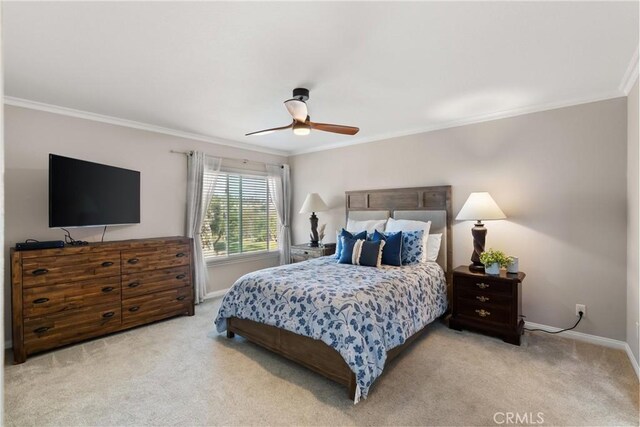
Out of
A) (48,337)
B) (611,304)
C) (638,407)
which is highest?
(611,304)

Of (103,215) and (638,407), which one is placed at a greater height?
(103,215)

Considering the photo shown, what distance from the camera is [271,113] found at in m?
3.66

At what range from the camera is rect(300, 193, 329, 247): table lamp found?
5.02 metres

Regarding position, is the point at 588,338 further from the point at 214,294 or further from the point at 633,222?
the point at 214,294

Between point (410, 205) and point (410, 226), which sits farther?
point (410, 205)

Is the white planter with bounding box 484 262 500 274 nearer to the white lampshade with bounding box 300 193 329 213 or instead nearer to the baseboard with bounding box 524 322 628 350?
the baseboard with bounding box 524 322 628 350

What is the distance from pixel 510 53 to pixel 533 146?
153cm

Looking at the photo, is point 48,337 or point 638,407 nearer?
point 638,407

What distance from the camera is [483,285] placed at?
3.35 m

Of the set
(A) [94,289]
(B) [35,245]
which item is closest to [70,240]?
(B) [35,245]

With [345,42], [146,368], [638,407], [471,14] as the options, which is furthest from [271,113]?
[638,407]

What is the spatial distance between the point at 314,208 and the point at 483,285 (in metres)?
2.57

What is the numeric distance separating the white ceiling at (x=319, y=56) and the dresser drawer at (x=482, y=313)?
6.95ft

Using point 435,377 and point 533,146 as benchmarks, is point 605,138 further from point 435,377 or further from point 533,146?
point 435,377
